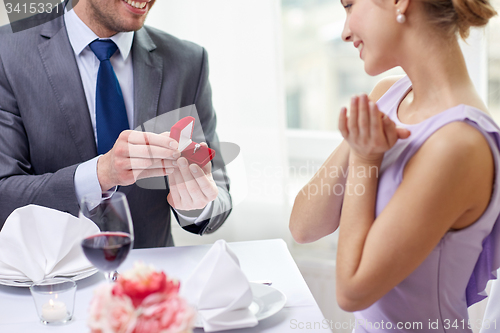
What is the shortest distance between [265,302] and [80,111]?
1.01m

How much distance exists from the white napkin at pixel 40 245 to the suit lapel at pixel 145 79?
54 centimetres

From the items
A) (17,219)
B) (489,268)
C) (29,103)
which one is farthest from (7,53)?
(489,268)

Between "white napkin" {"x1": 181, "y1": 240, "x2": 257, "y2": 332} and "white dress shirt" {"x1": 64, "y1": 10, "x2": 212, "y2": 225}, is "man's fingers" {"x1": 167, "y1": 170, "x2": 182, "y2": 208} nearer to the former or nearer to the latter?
"white dress shirt" {"x1": 64, "y1": 10, "x2": 212, "y2": 225}

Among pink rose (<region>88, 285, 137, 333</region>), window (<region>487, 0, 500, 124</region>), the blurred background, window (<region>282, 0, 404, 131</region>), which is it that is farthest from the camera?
window (<region>282, 0, 404, 131</region>)

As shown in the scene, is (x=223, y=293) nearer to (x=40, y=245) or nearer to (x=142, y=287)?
(x=142, y=287)

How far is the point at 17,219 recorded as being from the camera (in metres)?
1.14

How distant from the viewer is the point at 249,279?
3.83 ft

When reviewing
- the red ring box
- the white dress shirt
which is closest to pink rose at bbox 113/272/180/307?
the red ring box

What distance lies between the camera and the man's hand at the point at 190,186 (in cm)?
128

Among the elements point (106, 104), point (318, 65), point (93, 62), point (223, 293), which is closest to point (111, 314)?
point (223, 293)

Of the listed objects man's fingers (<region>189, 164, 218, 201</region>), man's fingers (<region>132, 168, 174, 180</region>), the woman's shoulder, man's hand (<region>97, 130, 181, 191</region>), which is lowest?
man's fingers (<region>189, 164, 218, 201</region>)

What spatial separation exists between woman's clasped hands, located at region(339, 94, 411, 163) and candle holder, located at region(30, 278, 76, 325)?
0.65m

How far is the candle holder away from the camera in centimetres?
92

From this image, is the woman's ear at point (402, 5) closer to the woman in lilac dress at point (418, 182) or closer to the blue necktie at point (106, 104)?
the woman in lilac dress at point (418, 182)
